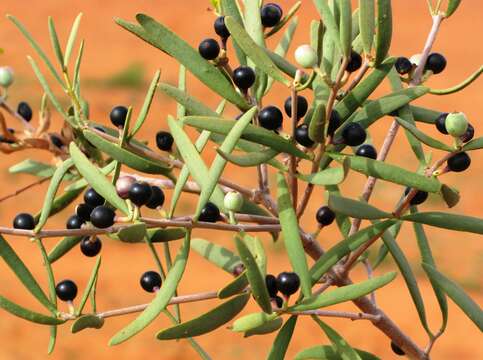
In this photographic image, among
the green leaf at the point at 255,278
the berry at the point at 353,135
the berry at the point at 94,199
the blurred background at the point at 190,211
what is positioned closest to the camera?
the green leaf at the point at 255,278

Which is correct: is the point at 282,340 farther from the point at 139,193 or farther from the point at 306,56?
the point at 306,56

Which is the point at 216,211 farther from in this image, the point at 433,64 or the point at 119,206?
the point at 433,64

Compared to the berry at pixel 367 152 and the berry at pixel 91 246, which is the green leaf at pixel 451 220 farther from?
the berry at pixel 91 246

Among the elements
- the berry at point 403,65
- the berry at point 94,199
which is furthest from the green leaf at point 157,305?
the berry at point 403,65

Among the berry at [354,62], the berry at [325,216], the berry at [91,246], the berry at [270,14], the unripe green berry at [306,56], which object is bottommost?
the berry at [91,246]

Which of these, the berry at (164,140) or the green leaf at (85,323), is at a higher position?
the berry at (164,140)

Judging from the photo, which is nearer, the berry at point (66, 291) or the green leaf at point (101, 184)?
the green leaf at point (101, 184)

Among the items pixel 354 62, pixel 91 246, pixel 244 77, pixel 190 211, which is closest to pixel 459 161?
A: pixel 354 62
